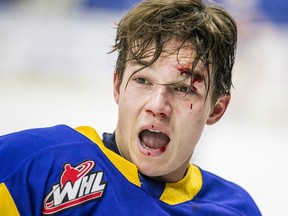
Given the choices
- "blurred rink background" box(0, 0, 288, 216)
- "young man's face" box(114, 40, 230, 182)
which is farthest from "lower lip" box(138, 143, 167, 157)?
"blurred rink background" box(0, 0, 288, 216)

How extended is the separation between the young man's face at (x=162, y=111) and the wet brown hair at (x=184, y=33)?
27 millimetres

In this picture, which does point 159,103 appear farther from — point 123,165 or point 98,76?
point 98,76

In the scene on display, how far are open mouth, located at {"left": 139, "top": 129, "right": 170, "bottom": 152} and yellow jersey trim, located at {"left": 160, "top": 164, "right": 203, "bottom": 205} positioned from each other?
0.13 metres

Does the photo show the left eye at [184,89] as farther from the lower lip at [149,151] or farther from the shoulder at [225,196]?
the shoulder at [225,196]

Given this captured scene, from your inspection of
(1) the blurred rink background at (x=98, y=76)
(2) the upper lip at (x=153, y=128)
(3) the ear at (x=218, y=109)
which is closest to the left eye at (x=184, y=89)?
(2) the upper lip at (x=153, y=128)

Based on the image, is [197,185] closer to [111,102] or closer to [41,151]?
[41,151]

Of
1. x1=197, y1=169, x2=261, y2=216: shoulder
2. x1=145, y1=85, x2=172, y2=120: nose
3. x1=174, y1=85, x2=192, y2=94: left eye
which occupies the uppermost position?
x1=174, y1=85, x2=192, y2=94: left eye

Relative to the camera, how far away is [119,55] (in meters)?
1.98

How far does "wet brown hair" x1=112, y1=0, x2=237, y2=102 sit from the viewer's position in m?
1.87

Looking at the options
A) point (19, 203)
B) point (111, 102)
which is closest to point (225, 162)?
point (111, 102)

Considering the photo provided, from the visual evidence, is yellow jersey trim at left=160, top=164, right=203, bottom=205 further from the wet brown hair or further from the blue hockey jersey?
the wet brown hair

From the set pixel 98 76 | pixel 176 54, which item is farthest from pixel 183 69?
pixel 98 76

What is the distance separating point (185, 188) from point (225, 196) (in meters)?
0.19

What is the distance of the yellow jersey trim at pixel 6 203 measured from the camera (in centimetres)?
161
